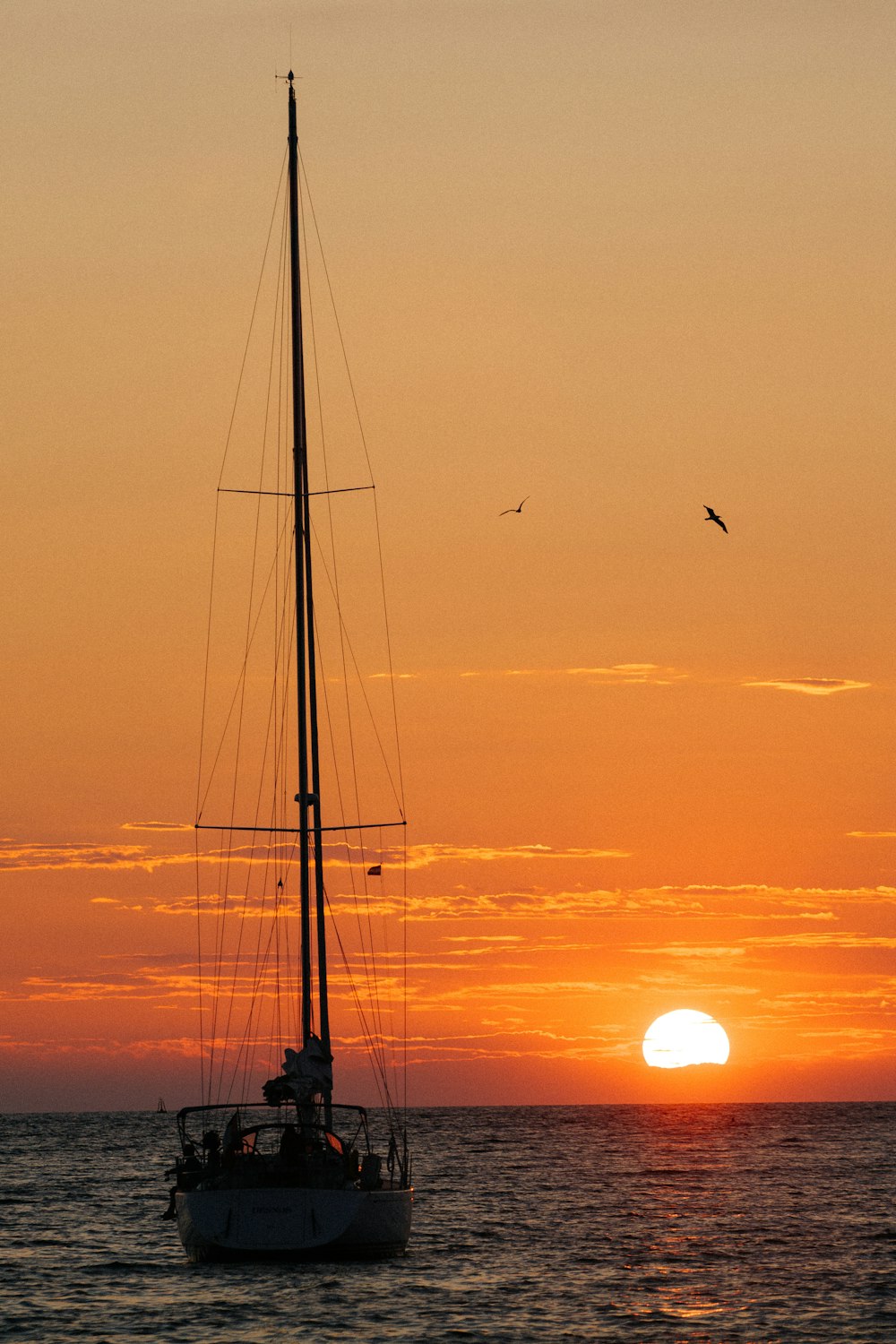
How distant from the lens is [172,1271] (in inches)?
2179

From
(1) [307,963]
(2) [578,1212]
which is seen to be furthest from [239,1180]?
(2) [578,1212]

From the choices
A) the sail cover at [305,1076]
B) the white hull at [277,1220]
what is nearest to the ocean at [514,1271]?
the white hull at [277,1220]

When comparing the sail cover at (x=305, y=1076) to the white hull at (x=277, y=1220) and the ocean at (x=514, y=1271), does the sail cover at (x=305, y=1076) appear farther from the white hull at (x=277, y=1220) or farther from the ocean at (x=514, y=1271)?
the ocean at (x=514, y=1271)

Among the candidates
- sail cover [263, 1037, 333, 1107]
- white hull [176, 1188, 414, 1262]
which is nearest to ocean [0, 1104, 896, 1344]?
white hull [176, 1188, 414, 1262]

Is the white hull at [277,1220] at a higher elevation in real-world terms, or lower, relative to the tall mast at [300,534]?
lower

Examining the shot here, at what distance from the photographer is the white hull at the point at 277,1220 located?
44.3m

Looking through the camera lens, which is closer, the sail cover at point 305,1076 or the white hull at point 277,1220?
the white hull at point 277,1220

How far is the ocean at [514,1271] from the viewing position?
44.9 metres

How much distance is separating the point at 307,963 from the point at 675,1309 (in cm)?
1288

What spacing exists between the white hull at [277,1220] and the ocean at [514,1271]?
1.64m

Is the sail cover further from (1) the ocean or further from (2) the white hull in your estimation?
(1) the ocean

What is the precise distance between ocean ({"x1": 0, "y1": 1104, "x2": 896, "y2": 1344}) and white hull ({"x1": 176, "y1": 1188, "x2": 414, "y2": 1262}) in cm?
164

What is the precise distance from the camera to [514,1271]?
56.0 meters

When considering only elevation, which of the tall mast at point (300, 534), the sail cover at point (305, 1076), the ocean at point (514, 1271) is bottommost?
the ocean at point (514, 1271)
